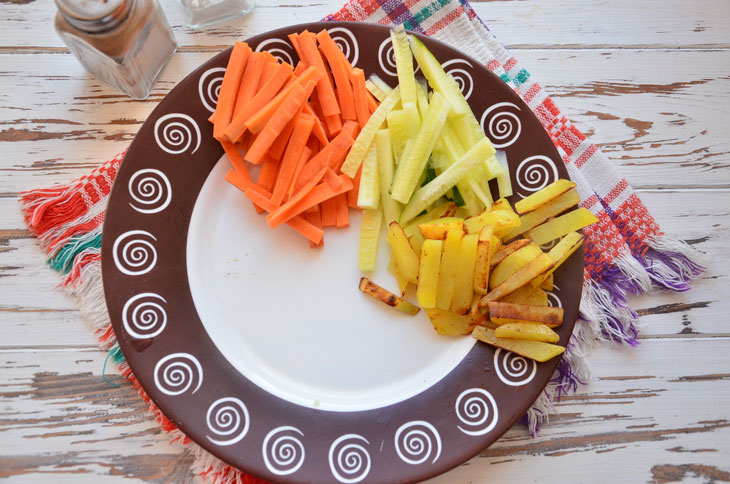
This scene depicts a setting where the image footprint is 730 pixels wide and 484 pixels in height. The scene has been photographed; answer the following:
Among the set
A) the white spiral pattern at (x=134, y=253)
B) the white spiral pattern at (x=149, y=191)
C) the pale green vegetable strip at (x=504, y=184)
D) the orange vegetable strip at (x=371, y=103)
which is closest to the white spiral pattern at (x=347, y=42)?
the orange vegetable strip at (x=371, y=103)

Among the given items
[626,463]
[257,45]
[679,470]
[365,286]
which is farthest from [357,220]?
[679,470]

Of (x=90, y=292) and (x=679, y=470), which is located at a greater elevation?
(x=679, y=470)

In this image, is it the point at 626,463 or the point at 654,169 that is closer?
the point at 626,463

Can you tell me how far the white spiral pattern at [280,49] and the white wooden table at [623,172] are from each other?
0.85ft

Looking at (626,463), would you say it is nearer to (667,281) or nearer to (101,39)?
(667,281)

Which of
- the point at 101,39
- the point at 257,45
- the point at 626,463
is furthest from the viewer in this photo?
the point at 626,463

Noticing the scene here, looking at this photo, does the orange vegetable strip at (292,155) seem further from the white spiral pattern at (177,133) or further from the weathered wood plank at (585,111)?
the weathered wood plank at (585,111)

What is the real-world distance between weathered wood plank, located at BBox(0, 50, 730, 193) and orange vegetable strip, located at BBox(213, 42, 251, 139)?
1.02ft

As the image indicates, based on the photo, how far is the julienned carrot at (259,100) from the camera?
63.8 inches

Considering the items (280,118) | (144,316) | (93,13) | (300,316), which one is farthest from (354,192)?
(93,13)

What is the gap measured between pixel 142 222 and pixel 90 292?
33 centimetres

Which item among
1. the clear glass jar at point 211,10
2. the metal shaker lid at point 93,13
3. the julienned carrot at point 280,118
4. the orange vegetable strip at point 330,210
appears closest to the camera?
the metal shaker lid at point 93,13

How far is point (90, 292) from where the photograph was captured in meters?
1.77

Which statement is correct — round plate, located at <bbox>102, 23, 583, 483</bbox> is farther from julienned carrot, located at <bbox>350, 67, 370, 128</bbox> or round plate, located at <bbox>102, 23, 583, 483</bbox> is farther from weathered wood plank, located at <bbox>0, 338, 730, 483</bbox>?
weathered wood plank, located at <bbox>0, 338, 730, 483</bbox>
